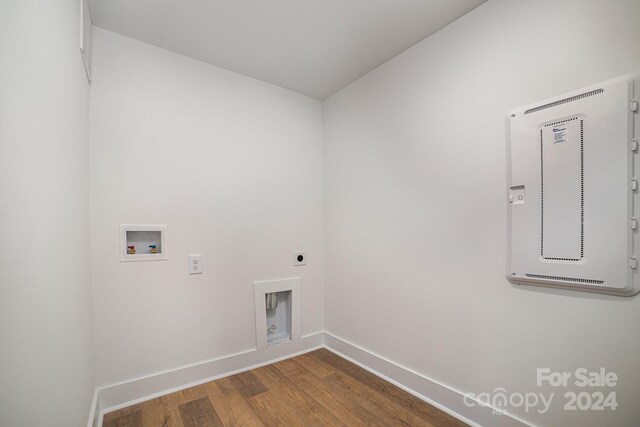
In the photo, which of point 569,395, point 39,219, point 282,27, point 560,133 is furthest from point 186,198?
point 569,395

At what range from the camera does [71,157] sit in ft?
4.12

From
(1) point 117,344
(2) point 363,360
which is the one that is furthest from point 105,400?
(2) point 363,360

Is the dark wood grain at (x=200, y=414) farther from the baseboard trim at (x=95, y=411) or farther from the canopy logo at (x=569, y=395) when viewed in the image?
the canopy logo at (x=569, y=395)

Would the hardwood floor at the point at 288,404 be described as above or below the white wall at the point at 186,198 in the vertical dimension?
below

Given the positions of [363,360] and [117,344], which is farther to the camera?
[363,360]

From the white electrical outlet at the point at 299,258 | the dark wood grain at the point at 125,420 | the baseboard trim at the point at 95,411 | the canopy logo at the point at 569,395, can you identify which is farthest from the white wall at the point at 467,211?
the baseboard trim at the point at 95,411

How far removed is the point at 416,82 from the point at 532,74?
71cm

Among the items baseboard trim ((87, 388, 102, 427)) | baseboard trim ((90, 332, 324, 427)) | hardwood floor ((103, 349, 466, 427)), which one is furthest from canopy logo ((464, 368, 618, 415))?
baseboard trim ((87, 388, 102, 427))

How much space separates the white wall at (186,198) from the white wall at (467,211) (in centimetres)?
64

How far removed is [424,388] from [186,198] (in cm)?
209

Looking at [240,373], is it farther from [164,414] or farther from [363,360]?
[363,360]

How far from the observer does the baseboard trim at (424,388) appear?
1532 mm

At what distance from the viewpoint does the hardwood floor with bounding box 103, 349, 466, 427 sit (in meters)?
1.66

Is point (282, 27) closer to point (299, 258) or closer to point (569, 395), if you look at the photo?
point (299, 258)
